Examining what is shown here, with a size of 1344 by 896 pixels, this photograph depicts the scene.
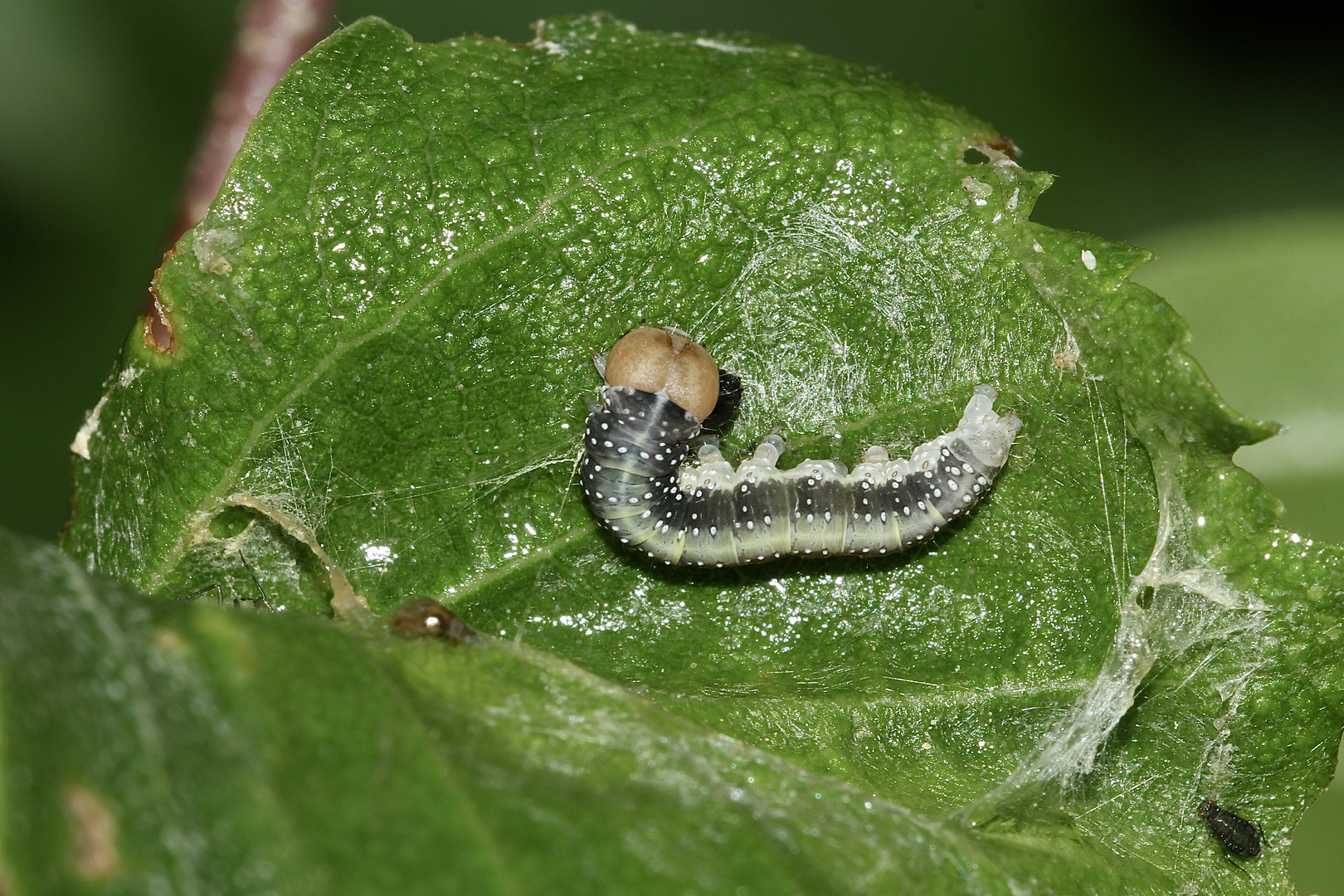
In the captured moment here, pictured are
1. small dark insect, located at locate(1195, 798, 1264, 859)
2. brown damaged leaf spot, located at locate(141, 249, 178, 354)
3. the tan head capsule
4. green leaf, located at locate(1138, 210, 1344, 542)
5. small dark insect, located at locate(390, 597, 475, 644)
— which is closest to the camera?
small dark insect, located at locate(390, 597, 475, 644)

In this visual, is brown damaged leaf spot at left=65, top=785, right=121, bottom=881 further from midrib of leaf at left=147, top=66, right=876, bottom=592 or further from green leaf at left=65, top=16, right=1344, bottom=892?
midrib of leaf at left=147, top=66, right=876, bottom=592

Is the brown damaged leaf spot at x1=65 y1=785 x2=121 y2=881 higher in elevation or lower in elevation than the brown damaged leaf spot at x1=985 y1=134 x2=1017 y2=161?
lower

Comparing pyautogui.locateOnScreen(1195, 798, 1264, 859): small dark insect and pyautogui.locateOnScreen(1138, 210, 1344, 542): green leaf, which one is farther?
pyautogui.locateOnScreen(1138, 210, 1344, 542): green leaf

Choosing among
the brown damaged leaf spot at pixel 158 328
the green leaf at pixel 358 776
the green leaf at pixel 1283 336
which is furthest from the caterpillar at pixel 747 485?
the green leaf at pixel 1283 336

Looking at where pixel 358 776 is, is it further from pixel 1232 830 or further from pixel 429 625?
pixel 1232 830

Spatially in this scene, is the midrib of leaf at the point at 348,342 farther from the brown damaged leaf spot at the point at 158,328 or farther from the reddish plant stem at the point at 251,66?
the reddish plant stem at the point at 251,66

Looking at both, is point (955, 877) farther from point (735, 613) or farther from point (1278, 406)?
point (1278, 406)

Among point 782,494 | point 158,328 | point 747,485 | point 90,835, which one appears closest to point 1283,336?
point 782,494

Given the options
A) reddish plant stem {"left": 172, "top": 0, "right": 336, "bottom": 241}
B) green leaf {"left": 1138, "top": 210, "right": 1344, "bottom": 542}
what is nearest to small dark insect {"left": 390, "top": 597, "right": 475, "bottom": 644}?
reddish plant stem {"left": 172, "top": 0, "right": 336, "bottom": 241}
